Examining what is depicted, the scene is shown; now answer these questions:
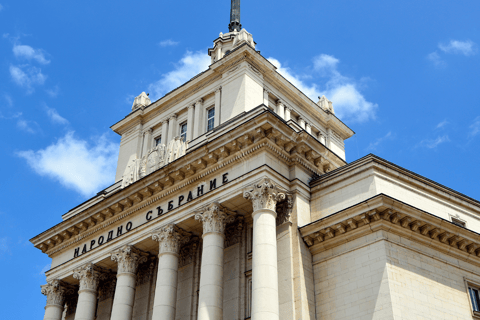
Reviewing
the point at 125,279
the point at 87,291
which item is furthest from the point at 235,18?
the point at 87,291

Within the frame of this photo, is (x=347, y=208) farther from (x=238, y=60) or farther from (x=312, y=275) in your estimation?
(x=238, y=60)

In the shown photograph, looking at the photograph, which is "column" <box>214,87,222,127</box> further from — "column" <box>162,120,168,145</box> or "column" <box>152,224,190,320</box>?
"column" <box>152,224,190,320</box>

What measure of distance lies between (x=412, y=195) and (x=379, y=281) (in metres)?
6.98

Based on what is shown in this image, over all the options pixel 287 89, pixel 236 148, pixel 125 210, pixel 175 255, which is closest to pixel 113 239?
pixel 125 210

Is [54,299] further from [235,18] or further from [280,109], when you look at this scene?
[235,18]

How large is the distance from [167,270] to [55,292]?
1159cm

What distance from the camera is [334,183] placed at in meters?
33.2

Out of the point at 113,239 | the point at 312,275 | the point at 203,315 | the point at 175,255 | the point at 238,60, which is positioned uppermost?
the point at 238,60

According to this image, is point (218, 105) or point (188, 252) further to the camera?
point (218, 105)

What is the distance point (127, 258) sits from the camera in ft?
120

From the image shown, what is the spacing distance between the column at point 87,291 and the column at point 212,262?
998 cm

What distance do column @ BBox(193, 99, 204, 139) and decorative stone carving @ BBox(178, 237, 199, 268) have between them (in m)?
8.65

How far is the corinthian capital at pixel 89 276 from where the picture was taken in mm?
38594

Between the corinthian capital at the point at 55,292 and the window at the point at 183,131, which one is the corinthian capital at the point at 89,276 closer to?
the corinthian capital at the point at 55,292
